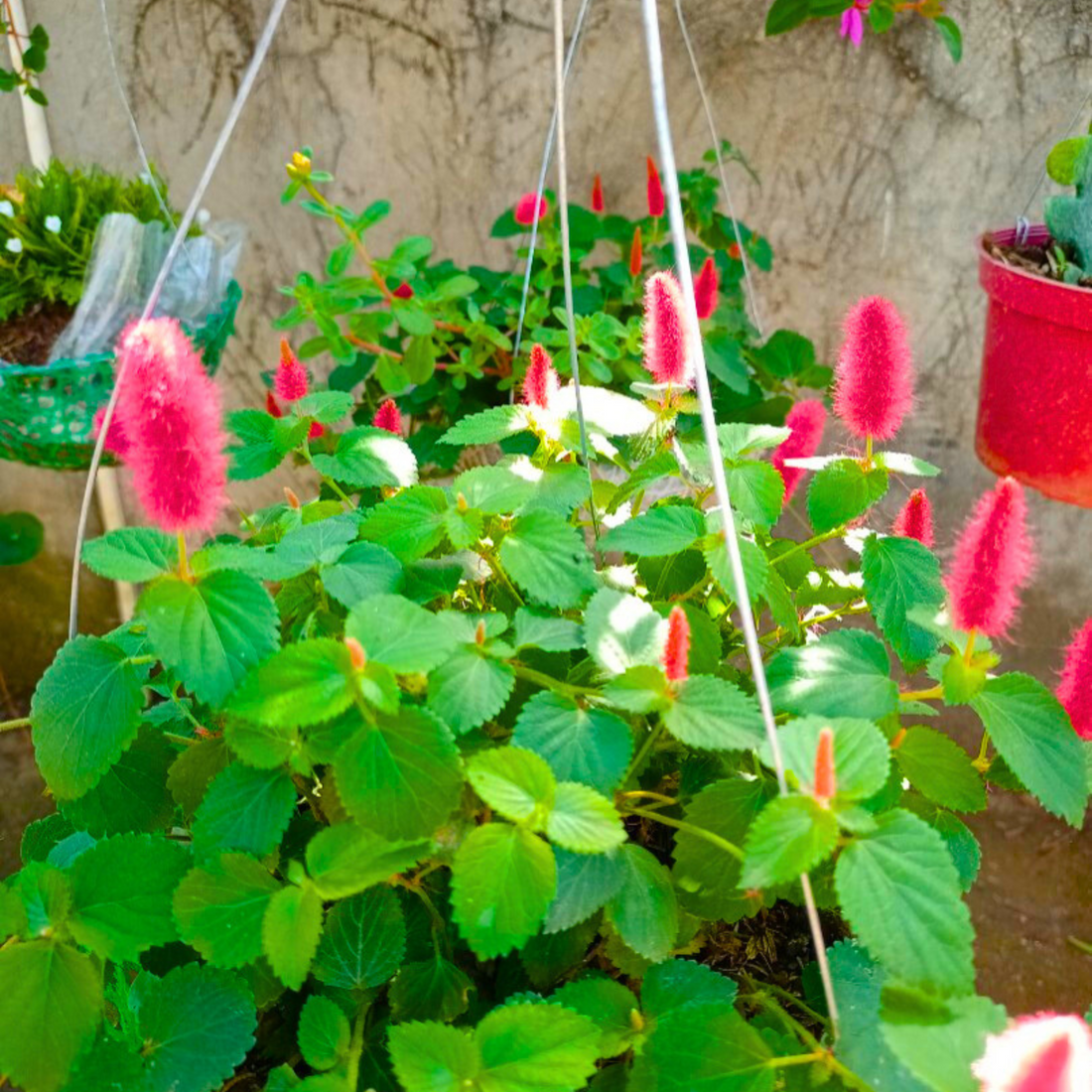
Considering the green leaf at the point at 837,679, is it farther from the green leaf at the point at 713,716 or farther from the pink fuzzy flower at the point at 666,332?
the pink fuzzy flower at the point at 666,332

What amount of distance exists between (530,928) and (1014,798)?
56.7 inches

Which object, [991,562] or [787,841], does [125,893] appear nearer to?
[787,841]

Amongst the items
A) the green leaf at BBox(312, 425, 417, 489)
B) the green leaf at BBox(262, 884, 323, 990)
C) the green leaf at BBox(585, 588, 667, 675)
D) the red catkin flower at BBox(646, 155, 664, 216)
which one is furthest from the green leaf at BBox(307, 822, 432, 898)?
the red catkin flower at BBox(646, 155, 664, 216)

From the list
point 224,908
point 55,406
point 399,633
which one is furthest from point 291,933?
point 55,406

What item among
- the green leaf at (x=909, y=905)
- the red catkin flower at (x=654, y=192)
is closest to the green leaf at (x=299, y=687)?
the green leaf at (x=909, y=905)

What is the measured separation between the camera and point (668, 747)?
0.63 meters

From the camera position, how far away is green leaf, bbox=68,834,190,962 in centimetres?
49

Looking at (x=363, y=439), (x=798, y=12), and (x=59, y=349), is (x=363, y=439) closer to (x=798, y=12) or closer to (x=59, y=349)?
(x=59, y=349)

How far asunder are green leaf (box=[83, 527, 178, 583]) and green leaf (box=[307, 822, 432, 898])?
0.15 m

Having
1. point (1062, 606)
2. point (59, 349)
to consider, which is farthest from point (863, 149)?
point (59, 349)

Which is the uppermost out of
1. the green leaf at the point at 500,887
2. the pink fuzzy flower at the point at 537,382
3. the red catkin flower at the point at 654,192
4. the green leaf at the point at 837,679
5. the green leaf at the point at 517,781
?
the red catkin flower at the point at 654,192

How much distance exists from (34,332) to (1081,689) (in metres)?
1.19

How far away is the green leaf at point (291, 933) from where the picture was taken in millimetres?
479

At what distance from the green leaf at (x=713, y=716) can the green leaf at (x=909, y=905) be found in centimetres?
6
